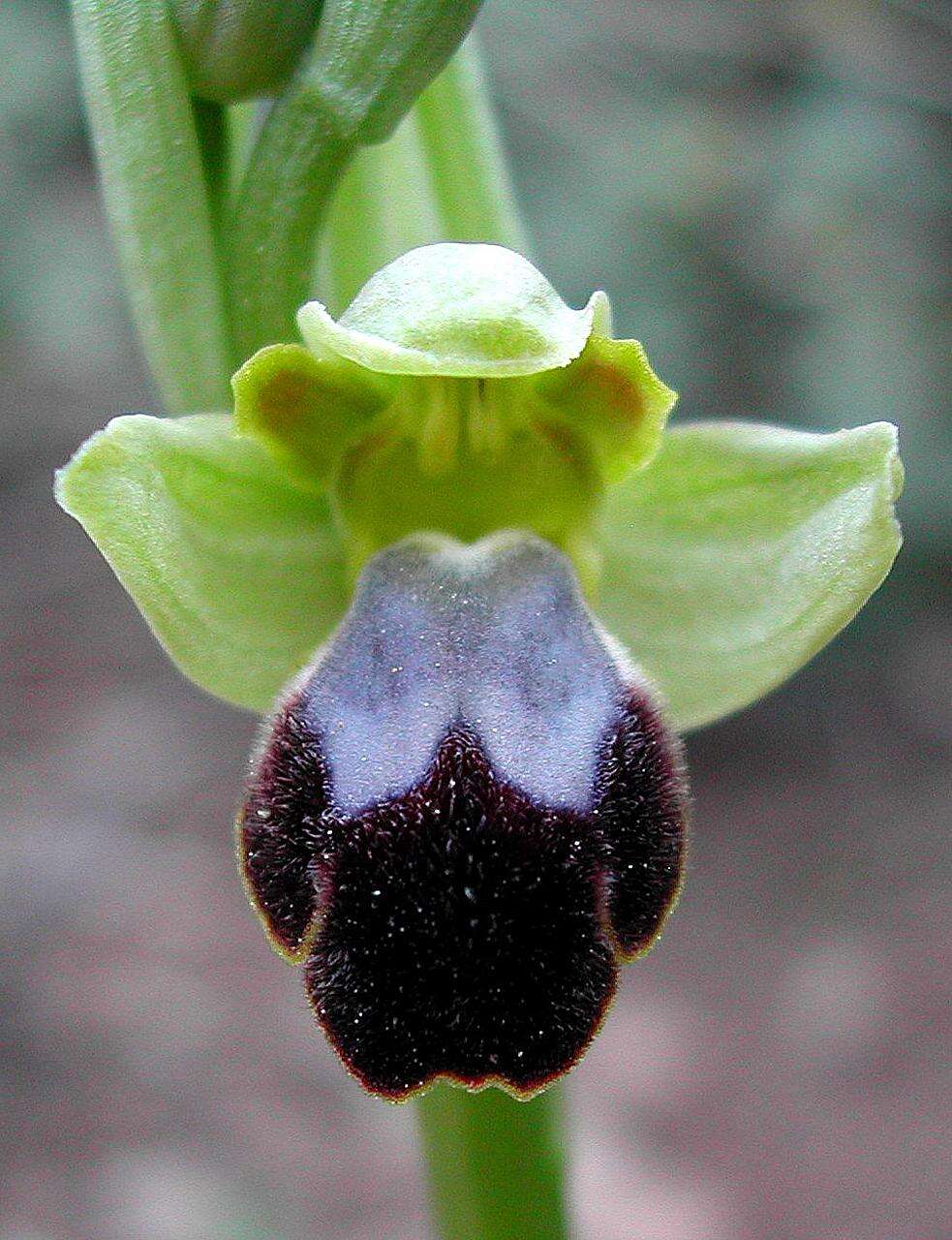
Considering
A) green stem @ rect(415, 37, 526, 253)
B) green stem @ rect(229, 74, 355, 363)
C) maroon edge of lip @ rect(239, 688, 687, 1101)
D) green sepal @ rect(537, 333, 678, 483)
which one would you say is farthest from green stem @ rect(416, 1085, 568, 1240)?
green stem @ rect(415, 37, 526, 253)

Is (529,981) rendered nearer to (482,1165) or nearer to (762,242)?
(482,1165)

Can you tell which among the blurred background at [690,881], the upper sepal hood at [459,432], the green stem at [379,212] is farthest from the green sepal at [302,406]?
the blurred background at [690,881]

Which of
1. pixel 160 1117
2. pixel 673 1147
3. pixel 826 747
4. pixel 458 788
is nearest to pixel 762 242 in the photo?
pixel 826 747

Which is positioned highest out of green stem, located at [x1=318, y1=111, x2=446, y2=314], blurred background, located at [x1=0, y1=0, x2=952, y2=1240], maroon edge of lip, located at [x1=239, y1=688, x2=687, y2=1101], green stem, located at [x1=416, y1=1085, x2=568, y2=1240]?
green stem, located at [x1=318, y1=111, x2=446, y2=314]

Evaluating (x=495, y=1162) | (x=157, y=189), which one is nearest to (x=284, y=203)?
(x=157, y=189)

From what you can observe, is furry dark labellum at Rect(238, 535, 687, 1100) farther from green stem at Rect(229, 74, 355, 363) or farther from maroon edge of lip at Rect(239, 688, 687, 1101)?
green stem at Rect(229, 74, 355, 363)

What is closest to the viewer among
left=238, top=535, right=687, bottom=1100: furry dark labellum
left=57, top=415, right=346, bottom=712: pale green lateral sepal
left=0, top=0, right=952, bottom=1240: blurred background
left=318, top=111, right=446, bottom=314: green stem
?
left=238, top=535, right=687, bottom=1100: furry dark labellum
